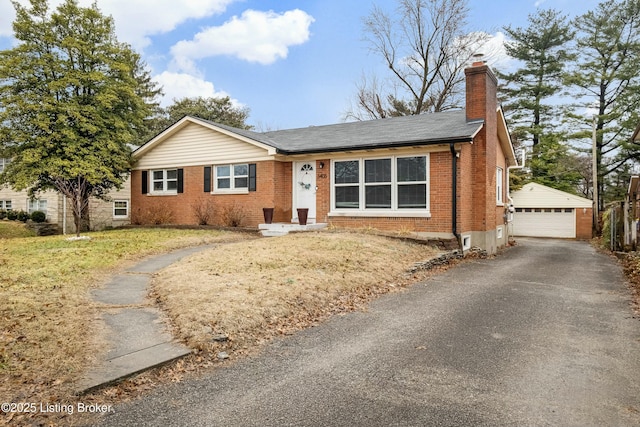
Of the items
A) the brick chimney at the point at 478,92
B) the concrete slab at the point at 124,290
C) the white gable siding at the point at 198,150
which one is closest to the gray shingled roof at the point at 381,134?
the brick chimney at the point at 478,92

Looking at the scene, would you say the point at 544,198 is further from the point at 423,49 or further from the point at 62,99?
the point at 62,99

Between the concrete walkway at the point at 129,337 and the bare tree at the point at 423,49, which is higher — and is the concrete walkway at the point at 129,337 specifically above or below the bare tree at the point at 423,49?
below

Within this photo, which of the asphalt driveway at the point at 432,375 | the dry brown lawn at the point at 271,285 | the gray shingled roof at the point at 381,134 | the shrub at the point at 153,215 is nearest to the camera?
the asphalt driveway at the point at 432,375

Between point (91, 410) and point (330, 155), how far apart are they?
12176 millimetres

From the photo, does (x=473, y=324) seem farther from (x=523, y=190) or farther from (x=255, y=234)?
(x=523, y=190)

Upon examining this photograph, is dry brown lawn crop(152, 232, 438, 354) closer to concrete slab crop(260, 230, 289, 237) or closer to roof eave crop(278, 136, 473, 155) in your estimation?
concrete slab crop(260, 230, 289, 237)

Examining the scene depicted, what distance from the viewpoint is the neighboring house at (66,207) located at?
21875 millimetres

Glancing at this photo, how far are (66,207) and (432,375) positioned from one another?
22.8m

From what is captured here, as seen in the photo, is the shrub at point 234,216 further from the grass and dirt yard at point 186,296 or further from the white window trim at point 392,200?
the grass and dirt yard at point 186,296

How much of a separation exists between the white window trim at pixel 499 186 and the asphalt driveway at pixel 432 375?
10081 mm

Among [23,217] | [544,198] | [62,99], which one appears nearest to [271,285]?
[62,99]

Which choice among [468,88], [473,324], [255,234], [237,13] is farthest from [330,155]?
[473,324]

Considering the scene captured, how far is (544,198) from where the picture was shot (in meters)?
25.1

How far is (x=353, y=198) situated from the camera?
14273mm
